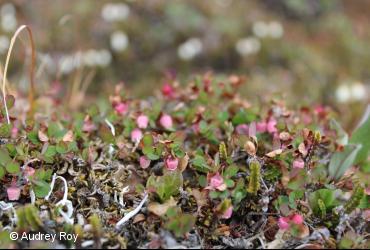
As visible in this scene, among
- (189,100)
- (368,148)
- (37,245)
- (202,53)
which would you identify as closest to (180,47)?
(202,53)

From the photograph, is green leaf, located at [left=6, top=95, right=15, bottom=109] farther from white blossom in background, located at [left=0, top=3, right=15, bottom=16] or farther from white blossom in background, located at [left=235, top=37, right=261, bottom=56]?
white blossom in background, located at [left=0, top=3, right=15, bottom=16]

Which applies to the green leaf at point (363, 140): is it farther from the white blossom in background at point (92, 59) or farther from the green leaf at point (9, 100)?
the white blossom in background at point (92, 59)

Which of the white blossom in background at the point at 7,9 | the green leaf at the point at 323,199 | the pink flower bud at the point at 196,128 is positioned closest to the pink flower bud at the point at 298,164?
the green leaf at the point at 323,199

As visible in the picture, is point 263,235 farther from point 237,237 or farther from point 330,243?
point 330,243

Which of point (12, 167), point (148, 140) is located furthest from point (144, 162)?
Answer: point (12, 167)

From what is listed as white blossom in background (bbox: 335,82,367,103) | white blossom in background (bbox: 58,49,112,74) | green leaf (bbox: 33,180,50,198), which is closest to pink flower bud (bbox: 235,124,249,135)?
green leaf (bbox: 33,180,50,198)

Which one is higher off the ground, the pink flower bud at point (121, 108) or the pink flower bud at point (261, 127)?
the pink flower bud at point (261, 127)

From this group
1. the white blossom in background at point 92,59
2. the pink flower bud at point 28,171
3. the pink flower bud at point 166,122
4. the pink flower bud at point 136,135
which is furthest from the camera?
the white blossom in background at point 92,59
